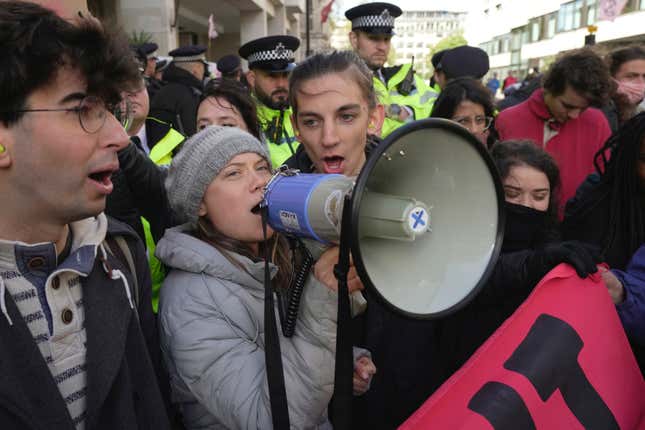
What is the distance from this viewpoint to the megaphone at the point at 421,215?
1110 mm

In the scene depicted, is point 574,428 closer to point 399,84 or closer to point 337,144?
point 337,144

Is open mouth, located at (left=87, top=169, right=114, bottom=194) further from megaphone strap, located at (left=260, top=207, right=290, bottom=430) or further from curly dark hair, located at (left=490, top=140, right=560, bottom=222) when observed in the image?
curly dark hair, located at (left=490, top=140, right=560, bottom=222)

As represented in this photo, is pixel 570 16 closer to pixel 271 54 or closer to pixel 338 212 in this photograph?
pixel 271 54

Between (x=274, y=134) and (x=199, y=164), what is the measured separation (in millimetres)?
1747

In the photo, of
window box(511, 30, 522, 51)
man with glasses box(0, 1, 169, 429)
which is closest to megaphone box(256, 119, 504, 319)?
man with glasses box(0, 1, 169, 429)

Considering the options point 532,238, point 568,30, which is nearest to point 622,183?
point 532,238

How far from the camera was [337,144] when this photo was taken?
72.4 inches

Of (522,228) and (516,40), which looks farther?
(516,40)

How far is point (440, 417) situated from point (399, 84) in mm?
3464

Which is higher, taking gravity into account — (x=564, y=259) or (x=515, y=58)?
(x=515, y=58)

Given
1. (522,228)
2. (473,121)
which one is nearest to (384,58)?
(473,121)

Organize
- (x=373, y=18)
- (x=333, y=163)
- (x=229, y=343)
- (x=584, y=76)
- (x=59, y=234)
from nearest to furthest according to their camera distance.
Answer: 1. (x=59, y=234)
2. (x=229, y=343)
3. (x=333, y=163)
4. (x=584, y=76)
5. (x=373, y=18)

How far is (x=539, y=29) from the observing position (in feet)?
129

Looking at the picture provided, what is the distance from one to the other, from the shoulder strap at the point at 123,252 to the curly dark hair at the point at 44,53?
0.37m
